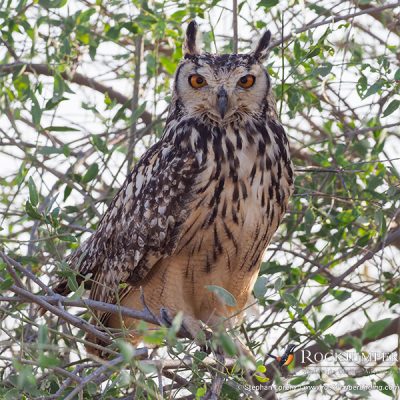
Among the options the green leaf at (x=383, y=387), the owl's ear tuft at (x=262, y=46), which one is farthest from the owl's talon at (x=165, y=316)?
the owl's ear tuft at (x=262, y=46)

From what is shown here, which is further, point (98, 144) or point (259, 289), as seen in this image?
point (98, 144)

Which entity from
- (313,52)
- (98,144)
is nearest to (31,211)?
(98,144)

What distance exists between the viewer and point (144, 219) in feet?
11.7

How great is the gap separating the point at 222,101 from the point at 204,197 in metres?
0.39

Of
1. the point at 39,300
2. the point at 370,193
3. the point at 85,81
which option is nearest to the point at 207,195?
the point at 370,193

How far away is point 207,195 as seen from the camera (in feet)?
11.2

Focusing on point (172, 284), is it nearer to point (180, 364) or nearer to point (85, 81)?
point (180, 364)

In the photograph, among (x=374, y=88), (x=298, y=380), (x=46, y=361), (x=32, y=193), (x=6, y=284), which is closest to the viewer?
(x=46, y=361)

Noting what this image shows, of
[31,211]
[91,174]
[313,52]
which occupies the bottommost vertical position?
[31,211]

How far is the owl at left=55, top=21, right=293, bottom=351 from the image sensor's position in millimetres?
3422

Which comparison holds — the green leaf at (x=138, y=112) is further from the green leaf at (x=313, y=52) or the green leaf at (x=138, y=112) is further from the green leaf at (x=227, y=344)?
the green leaf at (x=227, y=344)

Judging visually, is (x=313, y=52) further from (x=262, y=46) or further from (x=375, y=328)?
(x=375, y=328)

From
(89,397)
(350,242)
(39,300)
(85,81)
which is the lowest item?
(89,397)

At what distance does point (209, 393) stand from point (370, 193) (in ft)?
4.24
